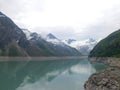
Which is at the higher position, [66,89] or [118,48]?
[118,48]

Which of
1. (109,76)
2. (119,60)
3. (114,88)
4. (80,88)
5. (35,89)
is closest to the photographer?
(114,88)

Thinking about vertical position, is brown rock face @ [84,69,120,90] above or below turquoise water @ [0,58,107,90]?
above

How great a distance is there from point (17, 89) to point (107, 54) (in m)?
122

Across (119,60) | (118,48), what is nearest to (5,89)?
(119,60)

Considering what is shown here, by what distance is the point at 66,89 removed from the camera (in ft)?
205

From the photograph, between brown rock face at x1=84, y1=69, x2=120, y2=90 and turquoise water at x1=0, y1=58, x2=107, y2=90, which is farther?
turquoise water at x1=0, y1=58, x2=107, y2=90

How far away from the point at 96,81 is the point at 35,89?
23.0 metres

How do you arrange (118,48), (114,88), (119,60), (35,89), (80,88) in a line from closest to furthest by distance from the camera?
(114,88), (80,88), (35,89), (119,60), (118,48)

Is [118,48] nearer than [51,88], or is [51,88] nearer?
[51,88]

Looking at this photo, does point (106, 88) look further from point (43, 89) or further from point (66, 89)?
point (43, 89)

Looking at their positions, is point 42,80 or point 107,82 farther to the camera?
point 42,80

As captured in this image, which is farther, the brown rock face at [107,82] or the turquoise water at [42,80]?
the turquoise water at [42,80]

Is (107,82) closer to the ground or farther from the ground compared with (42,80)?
farther from the ground

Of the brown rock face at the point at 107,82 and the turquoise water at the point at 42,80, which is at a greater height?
the brown rock face at the point at 107,82
